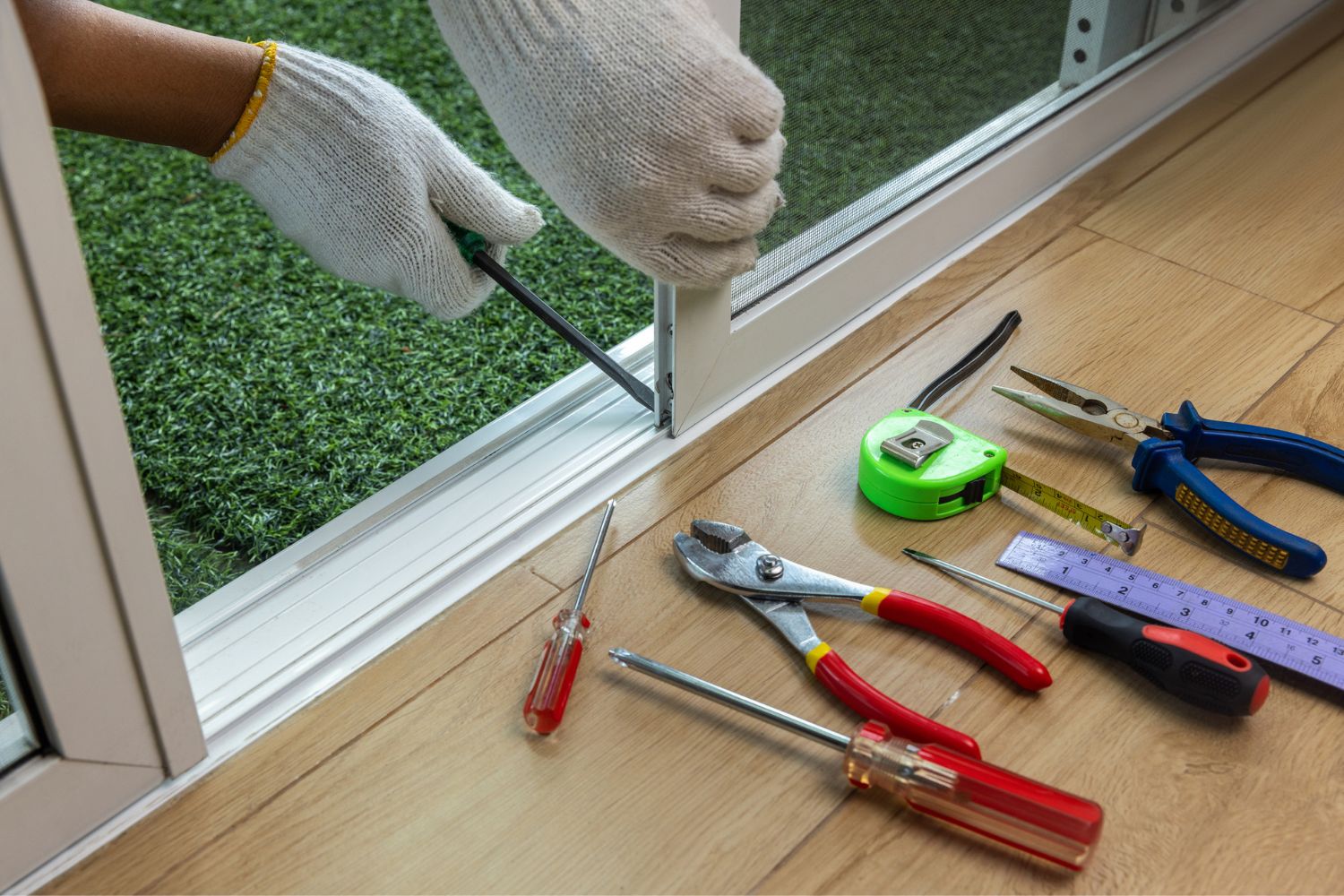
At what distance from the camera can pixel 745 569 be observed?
862 millimetres

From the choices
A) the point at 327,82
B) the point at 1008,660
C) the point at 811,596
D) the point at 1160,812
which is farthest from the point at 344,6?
the point at 1160,812

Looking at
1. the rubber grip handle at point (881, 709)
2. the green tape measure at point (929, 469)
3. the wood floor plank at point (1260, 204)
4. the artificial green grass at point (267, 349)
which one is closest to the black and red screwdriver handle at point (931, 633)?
the rubber grip handle at point (881, 709)

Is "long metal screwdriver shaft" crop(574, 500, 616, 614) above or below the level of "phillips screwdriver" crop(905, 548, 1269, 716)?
below

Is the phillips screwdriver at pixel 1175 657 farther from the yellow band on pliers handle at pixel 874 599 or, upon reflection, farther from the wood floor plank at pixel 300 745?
the wood floor plank at pixel 300 745

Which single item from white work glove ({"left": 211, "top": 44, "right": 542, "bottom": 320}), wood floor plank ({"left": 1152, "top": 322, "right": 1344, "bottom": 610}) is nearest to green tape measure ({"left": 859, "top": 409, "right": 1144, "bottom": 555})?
wood floor plank ({"left": 1152, "top": 322, "right": 1344, "bottom": 610})

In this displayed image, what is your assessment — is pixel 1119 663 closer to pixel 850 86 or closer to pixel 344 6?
pixel 850 86

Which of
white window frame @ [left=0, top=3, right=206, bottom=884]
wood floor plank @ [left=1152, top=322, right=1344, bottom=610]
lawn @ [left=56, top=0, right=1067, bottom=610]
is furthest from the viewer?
lawn @ [left=56, top=0, right=1067, bottom=610]

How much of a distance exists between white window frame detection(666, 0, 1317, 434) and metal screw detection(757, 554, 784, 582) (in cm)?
19

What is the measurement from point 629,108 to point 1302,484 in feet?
1.90

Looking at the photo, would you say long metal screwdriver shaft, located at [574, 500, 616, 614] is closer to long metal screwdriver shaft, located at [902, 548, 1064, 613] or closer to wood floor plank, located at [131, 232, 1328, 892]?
wood floor plank, located at [131, 232, 1328, 892]

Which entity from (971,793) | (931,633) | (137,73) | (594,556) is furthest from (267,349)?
(971,793)

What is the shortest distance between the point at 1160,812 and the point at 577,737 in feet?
1.14

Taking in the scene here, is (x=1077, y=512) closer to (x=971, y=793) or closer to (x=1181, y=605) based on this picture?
(x=1181, y=605)

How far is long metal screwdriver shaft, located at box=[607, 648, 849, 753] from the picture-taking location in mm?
751
